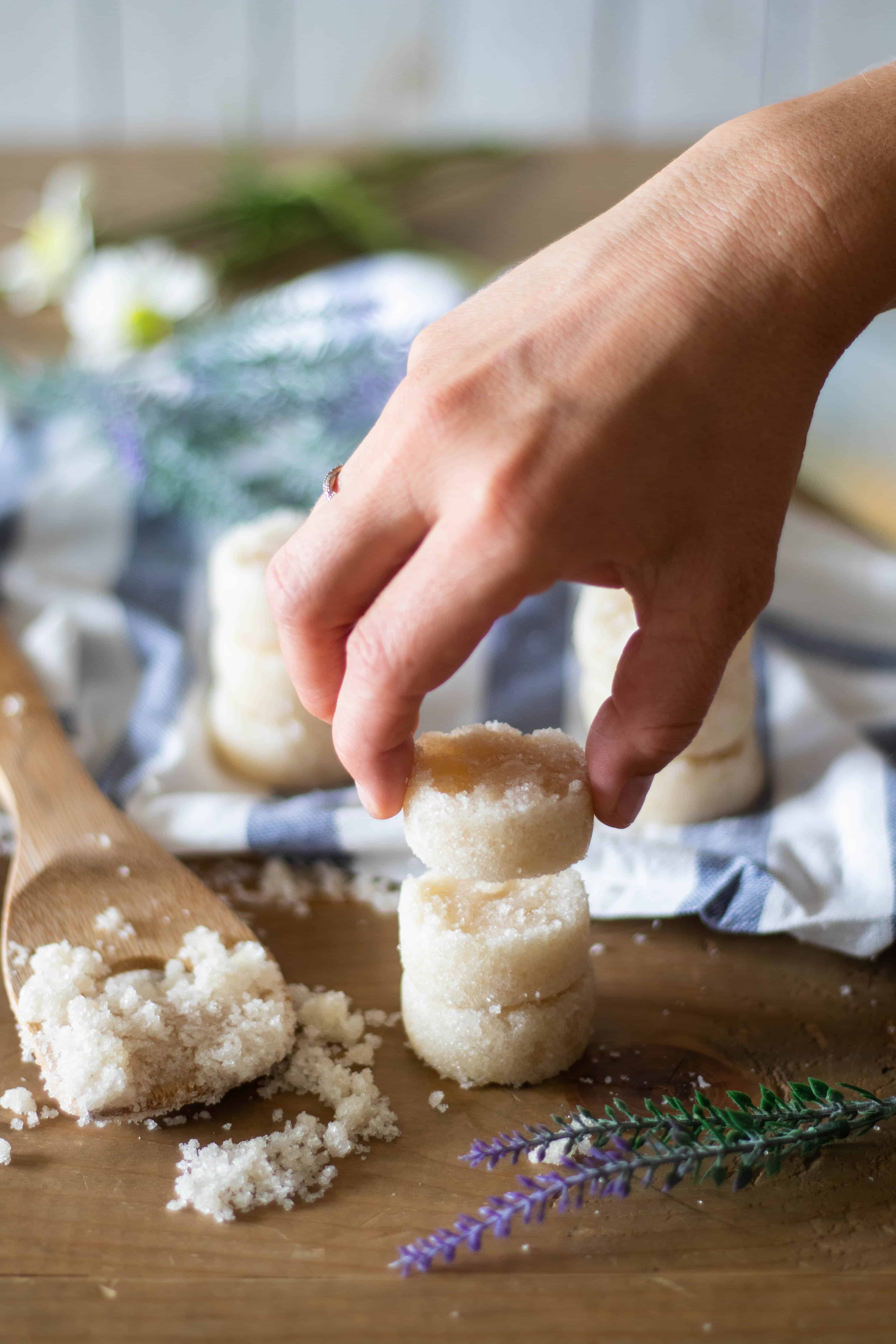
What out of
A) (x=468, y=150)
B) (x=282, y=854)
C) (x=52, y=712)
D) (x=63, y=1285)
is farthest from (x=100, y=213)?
(x=63, y=1285)

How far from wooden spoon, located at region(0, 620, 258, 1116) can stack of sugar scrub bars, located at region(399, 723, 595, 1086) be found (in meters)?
0.16

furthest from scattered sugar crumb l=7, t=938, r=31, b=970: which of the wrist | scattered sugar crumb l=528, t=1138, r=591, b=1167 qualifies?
the wrist

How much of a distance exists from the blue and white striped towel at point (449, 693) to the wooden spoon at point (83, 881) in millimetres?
59

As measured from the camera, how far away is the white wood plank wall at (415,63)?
2.76m

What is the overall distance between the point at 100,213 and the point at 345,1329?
6.06 ft

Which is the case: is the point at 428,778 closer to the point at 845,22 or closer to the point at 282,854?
the point at 282,854

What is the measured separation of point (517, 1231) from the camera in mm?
691

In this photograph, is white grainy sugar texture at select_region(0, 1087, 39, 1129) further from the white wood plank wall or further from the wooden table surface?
the white wood plank wall

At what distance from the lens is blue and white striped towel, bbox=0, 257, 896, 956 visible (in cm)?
95

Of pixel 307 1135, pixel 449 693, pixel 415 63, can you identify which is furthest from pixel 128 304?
pixel 415 63

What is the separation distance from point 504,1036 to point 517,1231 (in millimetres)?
118

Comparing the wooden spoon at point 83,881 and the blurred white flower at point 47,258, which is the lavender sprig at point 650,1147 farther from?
the blurred white flower at point 47,258

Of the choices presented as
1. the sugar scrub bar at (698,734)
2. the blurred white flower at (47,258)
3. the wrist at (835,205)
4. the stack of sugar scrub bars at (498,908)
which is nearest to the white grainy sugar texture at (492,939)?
the stack of sugar scrub bars at (498,908)

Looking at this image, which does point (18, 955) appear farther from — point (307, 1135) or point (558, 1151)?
point (558, 1151)
